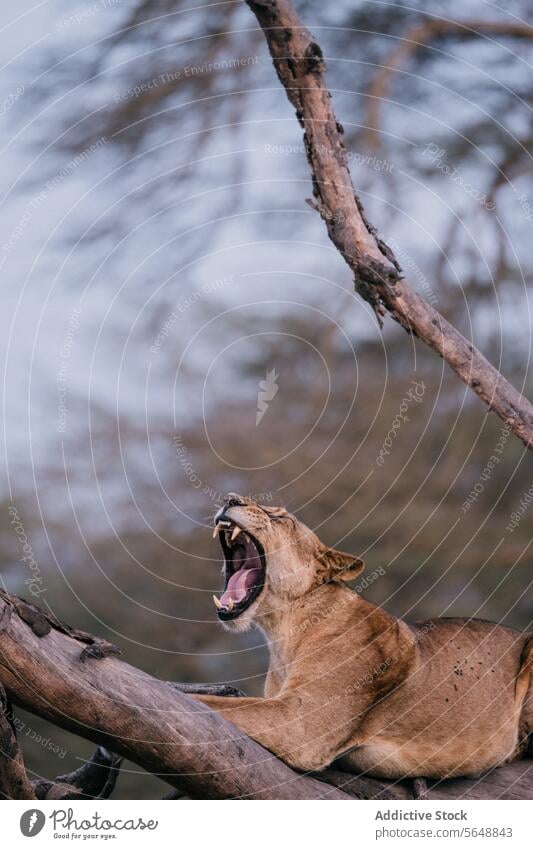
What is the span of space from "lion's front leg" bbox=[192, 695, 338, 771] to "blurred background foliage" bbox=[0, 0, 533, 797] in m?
2.16

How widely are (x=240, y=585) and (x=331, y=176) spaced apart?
163cm

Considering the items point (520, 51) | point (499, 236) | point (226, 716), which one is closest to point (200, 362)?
point (499, 236)

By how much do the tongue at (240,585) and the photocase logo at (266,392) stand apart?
7.02ft

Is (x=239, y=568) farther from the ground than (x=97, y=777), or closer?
farther from the ground

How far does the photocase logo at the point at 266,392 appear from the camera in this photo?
6281mm

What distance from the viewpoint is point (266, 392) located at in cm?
633

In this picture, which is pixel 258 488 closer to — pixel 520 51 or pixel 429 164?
pixel 429 164

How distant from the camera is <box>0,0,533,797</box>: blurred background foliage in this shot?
18.0 feet
